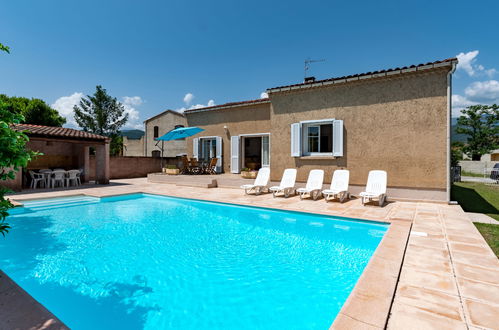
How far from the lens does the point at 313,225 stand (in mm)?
6609

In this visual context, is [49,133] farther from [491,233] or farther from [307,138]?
[491,233]

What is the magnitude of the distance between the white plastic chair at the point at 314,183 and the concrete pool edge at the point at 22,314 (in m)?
7.95

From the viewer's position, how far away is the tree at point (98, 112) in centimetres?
3472

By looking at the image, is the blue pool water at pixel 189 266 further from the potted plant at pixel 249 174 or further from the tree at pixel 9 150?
the potted plant at pixel 249 174

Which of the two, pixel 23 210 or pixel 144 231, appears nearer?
pixel 144 231

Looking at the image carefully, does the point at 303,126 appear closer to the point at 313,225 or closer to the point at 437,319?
the point at 313,225

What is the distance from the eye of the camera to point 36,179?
40.6ft

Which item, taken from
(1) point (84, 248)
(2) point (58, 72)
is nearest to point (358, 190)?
(1) point (84, 248)

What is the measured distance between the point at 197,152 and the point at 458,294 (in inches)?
617

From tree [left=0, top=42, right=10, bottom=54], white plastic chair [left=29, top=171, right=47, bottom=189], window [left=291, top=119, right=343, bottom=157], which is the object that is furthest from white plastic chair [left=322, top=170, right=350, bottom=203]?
white plastic chair [left=29, top=171, right=47, bottom=189]

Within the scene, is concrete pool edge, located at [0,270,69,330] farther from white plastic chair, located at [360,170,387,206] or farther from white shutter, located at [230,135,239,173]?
white shutter, located at [230,135,239,173]

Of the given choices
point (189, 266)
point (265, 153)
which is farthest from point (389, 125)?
point (189, 266)

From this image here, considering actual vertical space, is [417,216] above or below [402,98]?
below

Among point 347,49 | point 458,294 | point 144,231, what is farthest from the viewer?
point 347,49
